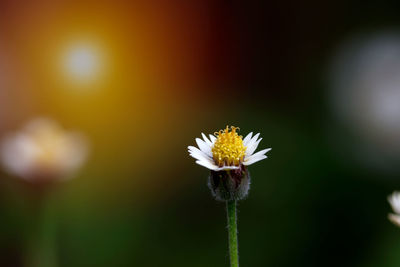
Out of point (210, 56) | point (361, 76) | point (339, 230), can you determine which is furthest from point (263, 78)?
point (339, 230)

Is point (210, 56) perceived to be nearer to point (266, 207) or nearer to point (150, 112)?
point (150, 112)

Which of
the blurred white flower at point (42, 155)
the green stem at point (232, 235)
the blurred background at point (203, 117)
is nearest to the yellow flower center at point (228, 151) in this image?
the green stem at point (232, 235)

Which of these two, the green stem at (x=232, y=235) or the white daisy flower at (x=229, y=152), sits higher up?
the white daisy flower at (x=229, y=152)

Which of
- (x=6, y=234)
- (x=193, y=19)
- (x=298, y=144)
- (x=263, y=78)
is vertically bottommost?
(x=6, y=234)

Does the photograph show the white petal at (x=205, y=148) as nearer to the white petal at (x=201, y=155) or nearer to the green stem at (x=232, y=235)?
the white petal at (x=201, y=155)

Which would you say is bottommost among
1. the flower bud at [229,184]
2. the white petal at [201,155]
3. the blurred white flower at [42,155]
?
the flower bud at [229,184]

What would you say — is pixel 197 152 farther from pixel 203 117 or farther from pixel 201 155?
pixel 203 117
